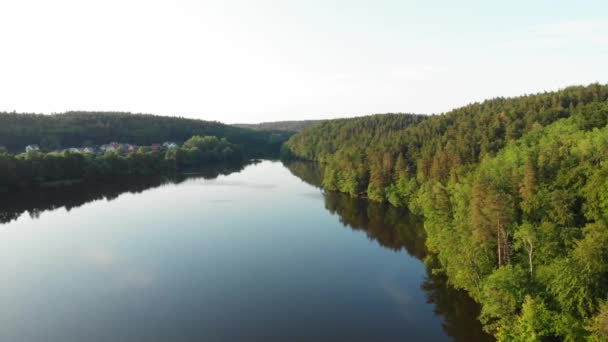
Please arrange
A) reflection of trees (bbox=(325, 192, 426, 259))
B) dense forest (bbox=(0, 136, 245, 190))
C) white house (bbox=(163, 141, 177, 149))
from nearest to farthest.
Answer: reflection of trees (bbox=(325, 192, 426, 259))
dense forest (bbox=(0, 136, 245, 190))
white house (bbox=(163, 141, 177, 149))

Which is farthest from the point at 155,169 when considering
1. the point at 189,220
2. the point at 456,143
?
the point at 456,143

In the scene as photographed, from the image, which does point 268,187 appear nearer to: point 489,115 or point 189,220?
point 189,220

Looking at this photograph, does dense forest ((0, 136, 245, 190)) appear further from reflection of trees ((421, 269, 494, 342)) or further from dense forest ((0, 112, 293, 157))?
reflection of trees ((421, 269, 494, 342))

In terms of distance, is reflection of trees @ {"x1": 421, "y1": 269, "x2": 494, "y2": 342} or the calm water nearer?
reflection of trees @ {"x1": 421, "y1": 269, "x2": 494, "y2": 342}

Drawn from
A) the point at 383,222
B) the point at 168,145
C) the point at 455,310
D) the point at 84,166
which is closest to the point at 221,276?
the point at 455,310

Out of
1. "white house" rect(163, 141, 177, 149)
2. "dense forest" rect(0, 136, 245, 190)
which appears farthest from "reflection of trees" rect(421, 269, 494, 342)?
"white house" rect(163, 141, 177, 149)

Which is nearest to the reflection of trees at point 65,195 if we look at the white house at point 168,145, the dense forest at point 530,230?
the dense forest at point 530,230

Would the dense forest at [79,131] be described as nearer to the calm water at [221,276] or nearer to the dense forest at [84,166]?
the dense forest at [84,166]
